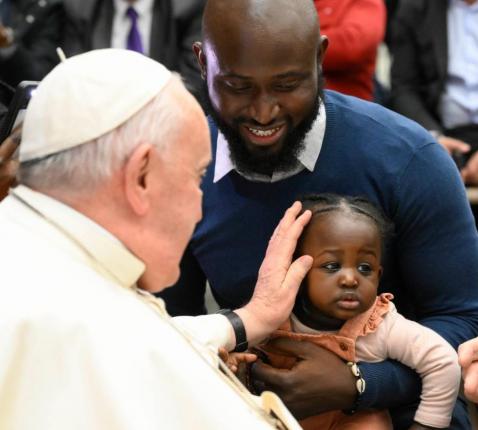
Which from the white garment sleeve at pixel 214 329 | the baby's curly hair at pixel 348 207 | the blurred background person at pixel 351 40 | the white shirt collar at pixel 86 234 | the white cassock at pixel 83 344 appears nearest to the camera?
the white cassock at pixel 83 344

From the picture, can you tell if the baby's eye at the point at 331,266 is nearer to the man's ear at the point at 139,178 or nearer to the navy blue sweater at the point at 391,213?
the navy blue sweater at the point at 391,213

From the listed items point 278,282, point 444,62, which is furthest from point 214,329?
point 444,62

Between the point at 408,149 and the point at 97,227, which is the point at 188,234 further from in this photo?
the point at 408,149

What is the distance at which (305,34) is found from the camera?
8.61 ft

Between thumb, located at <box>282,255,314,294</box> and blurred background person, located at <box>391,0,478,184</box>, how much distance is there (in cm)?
211

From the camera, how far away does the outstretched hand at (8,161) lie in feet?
8.09

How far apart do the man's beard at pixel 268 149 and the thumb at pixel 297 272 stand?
0.87ft

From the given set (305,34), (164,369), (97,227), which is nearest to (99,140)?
(97,227)

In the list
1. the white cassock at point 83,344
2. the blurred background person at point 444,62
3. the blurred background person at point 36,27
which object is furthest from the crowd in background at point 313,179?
the blurred background person at point 36,27

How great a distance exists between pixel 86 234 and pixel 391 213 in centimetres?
109

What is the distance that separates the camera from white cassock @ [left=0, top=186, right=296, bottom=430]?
71.3 inches

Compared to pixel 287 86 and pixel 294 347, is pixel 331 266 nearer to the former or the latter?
pixel 294 347

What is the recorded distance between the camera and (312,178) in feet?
9.09

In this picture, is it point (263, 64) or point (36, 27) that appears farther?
point (36, 27)
